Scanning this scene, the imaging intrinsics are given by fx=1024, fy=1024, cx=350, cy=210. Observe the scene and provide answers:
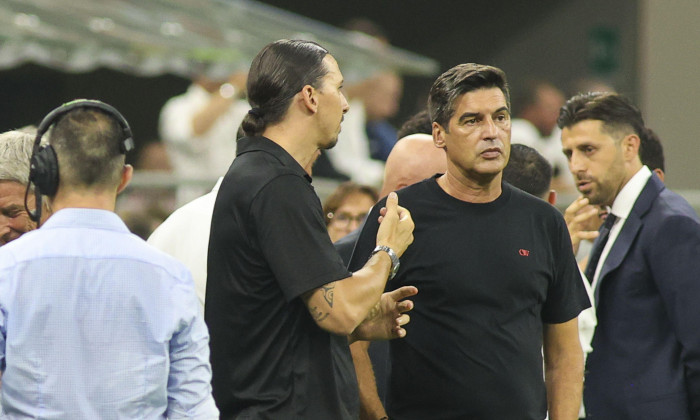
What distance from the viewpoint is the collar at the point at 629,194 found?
445cm

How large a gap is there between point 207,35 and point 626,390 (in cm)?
486

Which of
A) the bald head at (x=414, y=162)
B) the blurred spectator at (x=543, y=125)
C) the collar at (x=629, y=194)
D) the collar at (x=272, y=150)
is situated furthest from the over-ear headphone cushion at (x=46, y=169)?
the blurred spectator at (x=543, y=125)

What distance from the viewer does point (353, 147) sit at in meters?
8.81

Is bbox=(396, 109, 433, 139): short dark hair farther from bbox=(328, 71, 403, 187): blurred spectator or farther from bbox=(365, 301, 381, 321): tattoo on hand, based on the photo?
bbox=(328, 71, 403, 187): blurred spectator

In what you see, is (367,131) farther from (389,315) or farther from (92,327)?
(92,327)

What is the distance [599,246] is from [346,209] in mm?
1484

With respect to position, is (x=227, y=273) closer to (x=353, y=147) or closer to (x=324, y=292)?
(x=324, y=292)

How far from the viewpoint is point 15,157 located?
344 cm

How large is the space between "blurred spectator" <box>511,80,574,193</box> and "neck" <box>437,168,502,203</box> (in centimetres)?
655

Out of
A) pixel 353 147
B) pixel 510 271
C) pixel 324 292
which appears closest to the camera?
pixel 324 292

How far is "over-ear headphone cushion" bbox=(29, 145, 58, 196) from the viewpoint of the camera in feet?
8.85

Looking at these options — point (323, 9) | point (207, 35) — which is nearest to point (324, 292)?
point (207, 35)

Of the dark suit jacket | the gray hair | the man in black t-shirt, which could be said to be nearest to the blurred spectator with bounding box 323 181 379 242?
the dark suit jacket

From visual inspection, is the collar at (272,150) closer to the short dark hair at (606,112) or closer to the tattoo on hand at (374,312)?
the tattoo on hand at (374,312)
